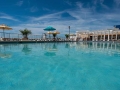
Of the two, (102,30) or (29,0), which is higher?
(29,0)

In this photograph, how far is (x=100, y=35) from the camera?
30.2 meters

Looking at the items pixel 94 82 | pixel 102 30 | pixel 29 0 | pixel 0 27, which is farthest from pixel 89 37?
pixel 94 82

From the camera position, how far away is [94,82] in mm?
2809

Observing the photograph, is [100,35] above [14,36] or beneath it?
above

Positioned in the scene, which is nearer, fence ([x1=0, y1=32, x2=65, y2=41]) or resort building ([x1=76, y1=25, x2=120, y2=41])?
fence ([x1=0, y1=32, x2=65, y2=41])

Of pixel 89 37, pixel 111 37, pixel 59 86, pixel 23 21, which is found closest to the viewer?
pixel 59 86

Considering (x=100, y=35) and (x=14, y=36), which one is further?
(x=100, y=35)

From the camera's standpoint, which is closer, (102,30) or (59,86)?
(59,86)

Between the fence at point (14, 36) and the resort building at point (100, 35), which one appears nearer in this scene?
the fence at point (14, 36)

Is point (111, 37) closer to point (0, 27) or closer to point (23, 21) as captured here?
point (23, 21)

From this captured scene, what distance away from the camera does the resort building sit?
27152 mm

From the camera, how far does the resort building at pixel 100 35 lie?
89.1 feet

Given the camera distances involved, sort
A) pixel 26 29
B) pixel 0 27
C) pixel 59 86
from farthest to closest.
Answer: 1. pixel 26 29
2. pixel 0 27
3. pixel 59 86

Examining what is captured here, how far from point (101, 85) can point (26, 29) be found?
63.6ft
